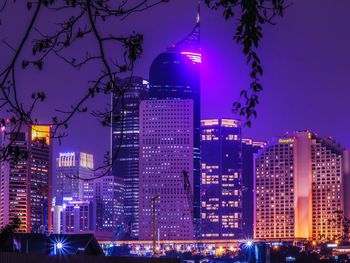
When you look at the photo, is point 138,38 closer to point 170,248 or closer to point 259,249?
point 259,249

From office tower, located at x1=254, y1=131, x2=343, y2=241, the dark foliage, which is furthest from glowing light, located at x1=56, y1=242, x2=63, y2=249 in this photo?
office tower, located at x1=254, y1=131, x2=343, y2=241

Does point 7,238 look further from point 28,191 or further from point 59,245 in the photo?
point 28,191

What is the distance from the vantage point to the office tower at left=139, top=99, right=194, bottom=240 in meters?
190

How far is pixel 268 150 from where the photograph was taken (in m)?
200

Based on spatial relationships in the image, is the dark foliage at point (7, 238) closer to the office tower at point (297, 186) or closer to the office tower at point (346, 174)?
the office tower at point (297, 186)

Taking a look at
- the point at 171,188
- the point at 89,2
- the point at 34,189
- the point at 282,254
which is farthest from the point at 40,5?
the point at 171,188

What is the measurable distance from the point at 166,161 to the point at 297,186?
94.6ft

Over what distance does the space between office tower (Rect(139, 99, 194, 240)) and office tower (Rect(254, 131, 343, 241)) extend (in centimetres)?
1674

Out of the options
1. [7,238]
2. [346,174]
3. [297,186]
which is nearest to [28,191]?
[297,186]

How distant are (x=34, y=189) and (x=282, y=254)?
64263 mm

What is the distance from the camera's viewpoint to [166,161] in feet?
635

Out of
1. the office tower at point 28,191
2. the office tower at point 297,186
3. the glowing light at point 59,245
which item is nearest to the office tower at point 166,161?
the office tower at point 297,186

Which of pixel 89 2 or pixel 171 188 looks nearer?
pixel 89 2

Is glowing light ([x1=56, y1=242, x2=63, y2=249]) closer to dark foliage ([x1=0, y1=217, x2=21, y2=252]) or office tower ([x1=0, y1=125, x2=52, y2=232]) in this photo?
dark foliage ([x1=0, y1=217, x2=21, y2=252])
